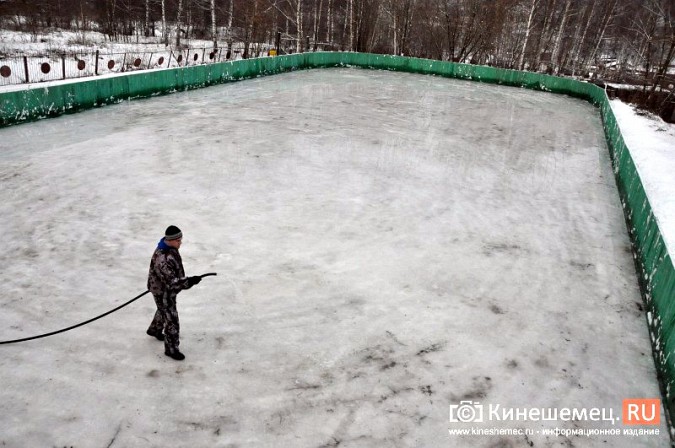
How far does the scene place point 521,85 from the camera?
28.4 metres

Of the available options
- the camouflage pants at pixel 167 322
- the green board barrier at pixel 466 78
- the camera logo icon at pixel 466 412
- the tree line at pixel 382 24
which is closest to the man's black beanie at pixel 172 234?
the camouflage pants at pixel 167 322

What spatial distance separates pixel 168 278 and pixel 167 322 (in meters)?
0.65

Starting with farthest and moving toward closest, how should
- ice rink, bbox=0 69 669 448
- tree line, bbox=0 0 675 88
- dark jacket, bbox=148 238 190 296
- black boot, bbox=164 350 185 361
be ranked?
1. tree line, bbox=0 0 675 88
2. black boot, bbox=164 350 185 361
3. ice rink, bbox=0 69 669 448
4. dark jacket, bbox=148 238 190 296

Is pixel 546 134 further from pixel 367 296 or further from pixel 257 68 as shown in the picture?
pixel 257 68

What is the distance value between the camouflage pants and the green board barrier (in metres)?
5.57

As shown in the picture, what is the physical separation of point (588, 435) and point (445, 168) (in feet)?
29.0

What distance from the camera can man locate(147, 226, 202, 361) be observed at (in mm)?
4594

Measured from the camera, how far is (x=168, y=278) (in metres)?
4.70

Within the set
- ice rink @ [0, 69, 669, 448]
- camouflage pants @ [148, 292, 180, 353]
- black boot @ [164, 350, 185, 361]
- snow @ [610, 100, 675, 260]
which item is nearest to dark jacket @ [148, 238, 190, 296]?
camouflage pants @ [148, 292, 180, 353]

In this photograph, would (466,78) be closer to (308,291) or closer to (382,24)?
(308,291)

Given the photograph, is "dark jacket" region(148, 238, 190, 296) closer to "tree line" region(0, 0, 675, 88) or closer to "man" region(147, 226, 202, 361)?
"man" region(147, 226, 202, 361)

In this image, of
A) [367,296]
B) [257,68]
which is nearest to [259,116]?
[257,68]

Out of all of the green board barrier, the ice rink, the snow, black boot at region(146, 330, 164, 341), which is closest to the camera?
the ice rink

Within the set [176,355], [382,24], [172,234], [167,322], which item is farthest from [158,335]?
[382,24]
